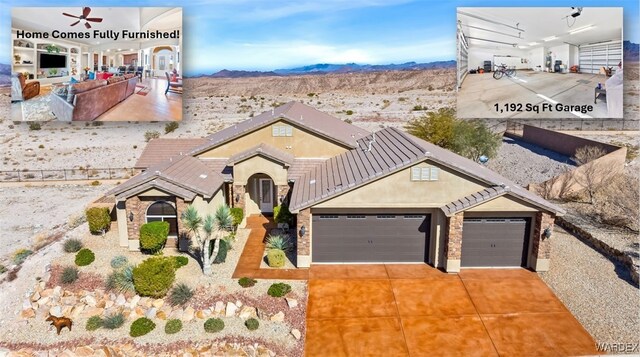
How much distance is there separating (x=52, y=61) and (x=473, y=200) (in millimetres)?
43348

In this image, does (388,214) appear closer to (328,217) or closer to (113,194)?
(328,217)

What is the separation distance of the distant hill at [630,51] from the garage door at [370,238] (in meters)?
41.9

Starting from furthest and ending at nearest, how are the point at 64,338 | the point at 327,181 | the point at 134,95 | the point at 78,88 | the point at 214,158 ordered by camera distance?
the point at 134,95 < the point at 78,88 < the point at 214,158 < the point at 327,181 < the point at 64,338

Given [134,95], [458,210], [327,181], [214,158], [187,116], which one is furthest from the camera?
[187,116]

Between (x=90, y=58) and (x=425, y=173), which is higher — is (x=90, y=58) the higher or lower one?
the higher one

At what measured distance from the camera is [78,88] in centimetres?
4766

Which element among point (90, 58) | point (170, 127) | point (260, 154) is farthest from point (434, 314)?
point (170, 127)

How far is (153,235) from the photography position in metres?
21.0

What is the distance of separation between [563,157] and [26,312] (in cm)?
4107

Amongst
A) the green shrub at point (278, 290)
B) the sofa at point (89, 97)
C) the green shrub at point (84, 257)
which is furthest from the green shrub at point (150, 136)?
the green shrub at point (278, 290)

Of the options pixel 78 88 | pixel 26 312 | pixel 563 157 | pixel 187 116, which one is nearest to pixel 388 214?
pixel 26 312

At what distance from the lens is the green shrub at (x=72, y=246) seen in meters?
22.1

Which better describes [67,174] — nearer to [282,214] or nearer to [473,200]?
[282,214]

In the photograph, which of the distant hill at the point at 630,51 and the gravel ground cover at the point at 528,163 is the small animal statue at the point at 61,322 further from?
the distant hill at the point at 630,51
